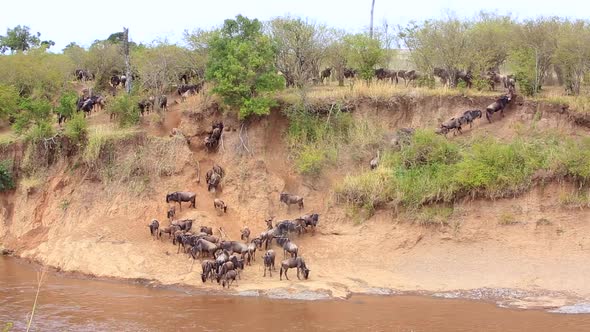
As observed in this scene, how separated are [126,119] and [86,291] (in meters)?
9.42

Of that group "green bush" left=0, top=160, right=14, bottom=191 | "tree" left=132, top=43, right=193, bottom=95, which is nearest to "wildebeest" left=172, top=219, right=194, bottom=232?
"tree" left=132, top=43, right=193, bottom=95

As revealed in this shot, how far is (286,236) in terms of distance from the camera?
2445 centimetres

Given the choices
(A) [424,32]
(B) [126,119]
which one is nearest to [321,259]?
(B) [126,119]

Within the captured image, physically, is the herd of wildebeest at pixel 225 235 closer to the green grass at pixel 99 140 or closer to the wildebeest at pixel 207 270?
the wildebeest at pixel 207 270

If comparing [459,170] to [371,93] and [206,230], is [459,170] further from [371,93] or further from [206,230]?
[206,230]

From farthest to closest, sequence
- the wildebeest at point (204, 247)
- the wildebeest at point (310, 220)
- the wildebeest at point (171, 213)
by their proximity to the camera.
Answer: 1. the wildebeest at point (171, 213)
2. the wildebeest at point (310, 220)
3. the wildebeest at point (204, 247)

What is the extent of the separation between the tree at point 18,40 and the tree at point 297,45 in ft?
96.6

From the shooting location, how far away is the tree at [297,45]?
30672 mm

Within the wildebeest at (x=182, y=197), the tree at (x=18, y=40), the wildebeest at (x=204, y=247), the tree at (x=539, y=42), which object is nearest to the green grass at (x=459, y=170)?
the tree at (x=539, y=42)

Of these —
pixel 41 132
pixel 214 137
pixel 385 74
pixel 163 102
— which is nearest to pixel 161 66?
pixel 163 102

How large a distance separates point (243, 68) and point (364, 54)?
647 centimetres

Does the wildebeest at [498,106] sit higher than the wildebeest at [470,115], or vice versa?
the wildebeest at [498,106]

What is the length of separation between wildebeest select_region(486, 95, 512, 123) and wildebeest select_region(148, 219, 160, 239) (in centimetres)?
1353

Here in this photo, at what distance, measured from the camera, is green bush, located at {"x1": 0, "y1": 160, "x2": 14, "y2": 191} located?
2881 cm
